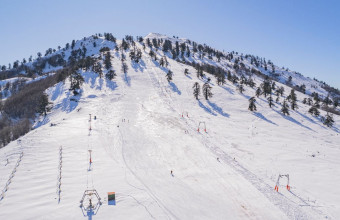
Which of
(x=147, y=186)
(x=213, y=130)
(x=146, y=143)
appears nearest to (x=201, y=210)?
(x=147, y=186)

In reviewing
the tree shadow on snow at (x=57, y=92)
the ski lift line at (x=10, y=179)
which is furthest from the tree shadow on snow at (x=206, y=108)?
the tree shadow on snow at (x=57, y=92)

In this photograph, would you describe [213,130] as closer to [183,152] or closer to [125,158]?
[183,152]

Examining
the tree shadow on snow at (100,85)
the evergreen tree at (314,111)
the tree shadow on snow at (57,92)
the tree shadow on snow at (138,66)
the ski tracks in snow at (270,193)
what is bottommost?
the ski tracks in snow at (270,193)

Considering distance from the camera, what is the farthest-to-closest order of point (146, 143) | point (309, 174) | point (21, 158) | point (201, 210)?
point (146, 143) < point (309, 174) < point (21, 158) < point (201, 210)

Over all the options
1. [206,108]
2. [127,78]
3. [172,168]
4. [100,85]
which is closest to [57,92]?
[100,85]

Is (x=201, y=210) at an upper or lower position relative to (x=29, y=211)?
lower

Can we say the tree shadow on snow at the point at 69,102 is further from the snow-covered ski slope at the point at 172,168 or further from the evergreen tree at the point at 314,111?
the evergreen tree at the point at 314,111

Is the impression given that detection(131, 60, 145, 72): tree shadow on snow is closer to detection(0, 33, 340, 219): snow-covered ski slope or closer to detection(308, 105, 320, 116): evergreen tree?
detection(0, 33, 340, 219): snow-covered ski slope

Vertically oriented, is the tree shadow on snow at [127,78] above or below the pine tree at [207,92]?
above
